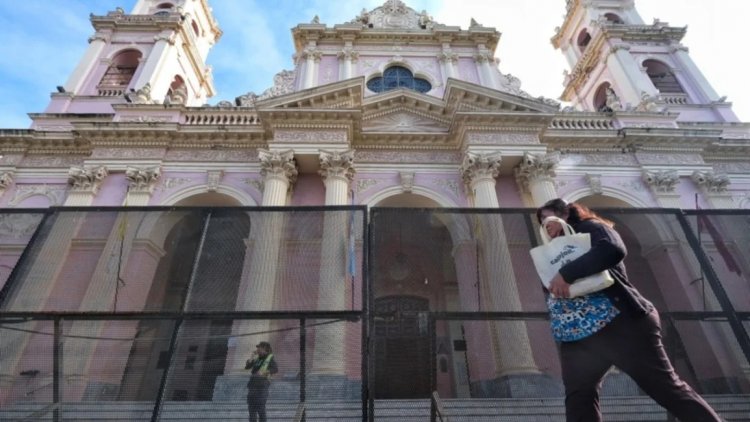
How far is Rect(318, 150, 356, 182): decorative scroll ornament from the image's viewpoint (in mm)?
12180

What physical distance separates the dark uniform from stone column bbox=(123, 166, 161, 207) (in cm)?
1005

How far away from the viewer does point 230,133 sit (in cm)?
1341

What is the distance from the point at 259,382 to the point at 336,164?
8673 mm

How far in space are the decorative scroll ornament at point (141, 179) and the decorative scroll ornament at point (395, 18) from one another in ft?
38.8

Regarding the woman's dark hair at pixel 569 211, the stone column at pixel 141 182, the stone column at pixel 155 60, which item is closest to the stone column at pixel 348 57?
the stone column at pixel 155 60

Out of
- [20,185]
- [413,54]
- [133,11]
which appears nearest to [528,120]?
[413,54]

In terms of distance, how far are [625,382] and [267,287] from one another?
4280 millimetres

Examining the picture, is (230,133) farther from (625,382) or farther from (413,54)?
(625,382)

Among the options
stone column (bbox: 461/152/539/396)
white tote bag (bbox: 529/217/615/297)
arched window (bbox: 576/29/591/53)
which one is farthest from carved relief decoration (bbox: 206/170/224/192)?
arched window (bbox: 576/29/591/53)

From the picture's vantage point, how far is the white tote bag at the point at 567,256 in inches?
104

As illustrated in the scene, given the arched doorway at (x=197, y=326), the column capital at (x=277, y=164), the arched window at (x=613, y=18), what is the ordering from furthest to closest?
the arched window at (x=613, y=18)
the column capital at (x=277, y=164)
the arched doorway at (x=197, y=326)

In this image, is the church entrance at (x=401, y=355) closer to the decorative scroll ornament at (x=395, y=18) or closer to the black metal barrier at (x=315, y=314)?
the black metal barrier at (x=315, y=314)

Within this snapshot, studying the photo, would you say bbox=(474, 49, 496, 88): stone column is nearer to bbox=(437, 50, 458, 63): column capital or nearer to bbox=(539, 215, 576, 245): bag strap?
bbox=(437, 50, 458, 63): column capital

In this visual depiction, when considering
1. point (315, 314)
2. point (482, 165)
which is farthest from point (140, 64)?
point (315, 314)
